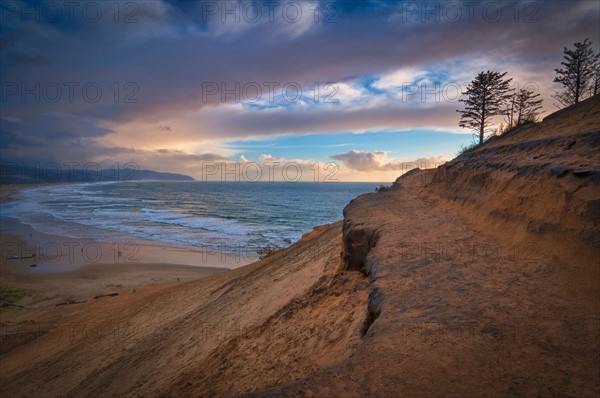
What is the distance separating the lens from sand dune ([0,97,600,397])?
243 centimetres

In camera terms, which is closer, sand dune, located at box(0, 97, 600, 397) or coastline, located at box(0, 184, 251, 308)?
sand dune, located at box(0, 97, 600, 397)

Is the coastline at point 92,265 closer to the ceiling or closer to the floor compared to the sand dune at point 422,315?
closer to the floor

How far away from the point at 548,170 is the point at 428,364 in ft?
13.5

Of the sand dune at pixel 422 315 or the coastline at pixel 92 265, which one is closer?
the sand dune at pixel 422 315

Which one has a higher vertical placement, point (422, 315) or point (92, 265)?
point (422, 315)

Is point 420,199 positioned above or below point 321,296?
above

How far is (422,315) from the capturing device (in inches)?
128

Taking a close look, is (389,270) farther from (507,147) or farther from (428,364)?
(507,147)

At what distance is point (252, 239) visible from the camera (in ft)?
98.5

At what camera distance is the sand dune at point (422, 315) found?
2.43 metres

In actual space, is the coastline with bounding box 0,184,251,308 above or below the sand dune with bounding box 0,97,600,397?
below

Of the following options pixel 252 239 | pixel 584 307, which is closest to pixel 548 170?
pixel 584 307

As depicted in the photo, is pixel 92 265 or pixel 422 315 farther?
pixel 92 265

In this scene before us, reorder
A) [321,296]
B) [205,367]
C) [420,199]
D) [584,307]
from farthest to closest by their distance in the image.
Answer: [420,199] < [321,296] < [205,367] < [584,307]
